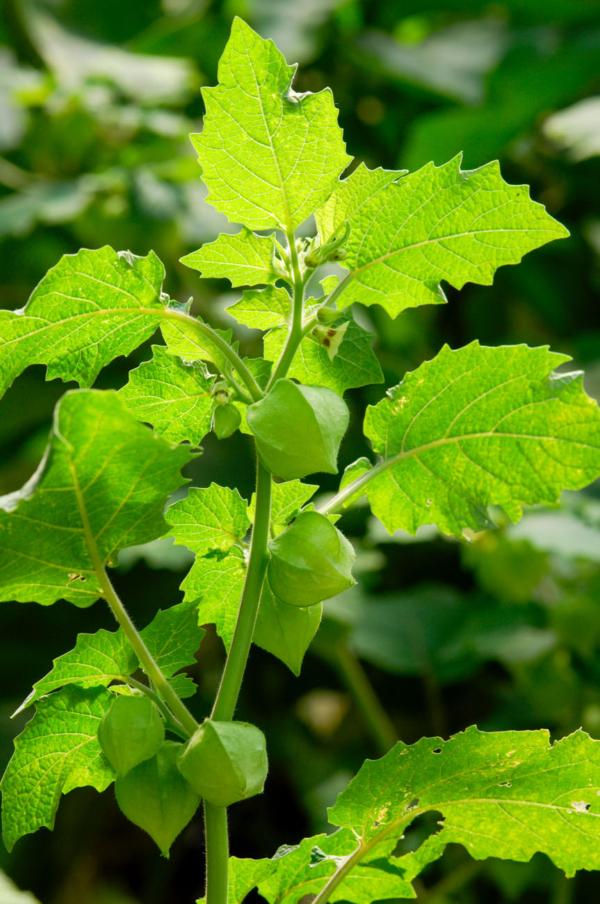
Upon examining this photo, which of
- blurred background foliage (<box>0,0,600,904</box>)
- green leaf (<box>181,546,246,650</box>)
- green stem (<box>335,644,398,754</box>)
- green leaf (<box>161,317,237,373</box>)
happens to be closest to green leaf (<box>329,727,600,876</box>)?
green leaf (<box>181,546,246,650</box>)

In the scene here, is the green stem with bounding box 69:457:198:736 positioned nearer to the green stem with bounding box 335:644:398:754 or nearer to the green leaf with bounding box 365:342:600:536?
the green leaf with bounding box 365:342:600:536

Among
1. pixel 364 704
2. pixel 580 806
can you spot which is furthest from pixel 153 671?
pixel 364 704

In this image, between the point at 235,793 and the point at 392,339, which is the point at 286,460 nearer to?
the point at 235,793

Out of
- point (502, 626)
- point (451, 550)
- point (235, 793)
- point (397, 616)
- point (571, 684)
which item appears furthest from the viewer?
point (451, 550)

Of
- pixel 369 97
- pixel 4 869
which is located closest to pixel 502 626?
pixel 4 869

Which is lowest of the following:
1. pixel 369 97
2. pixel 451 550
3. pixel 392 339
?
pixel 451 550
